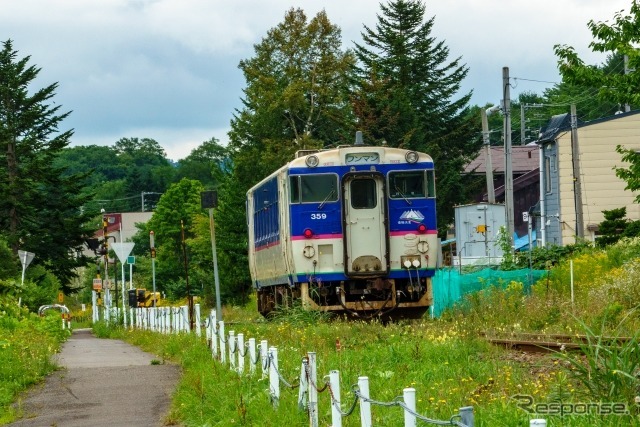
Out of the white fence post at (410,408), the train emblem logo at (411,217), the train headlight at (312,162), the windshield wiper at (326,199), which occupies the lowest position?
the white fence post at (410,408)

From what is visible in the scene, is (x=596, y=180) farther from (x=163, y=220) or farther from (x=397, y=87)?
(x=163, y=220)

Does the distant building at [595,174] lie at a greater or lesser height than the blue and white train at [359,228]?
greater

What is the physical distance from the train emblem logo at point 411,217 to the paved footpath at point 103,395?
5.76 metres

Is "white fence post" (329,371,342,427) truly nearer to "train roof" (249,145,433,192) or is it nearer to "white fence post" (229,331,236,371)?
"white fence post" (229,331,236,371)

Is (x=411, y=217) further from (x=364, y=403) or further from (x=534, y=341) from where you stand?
(x=364, y=403)

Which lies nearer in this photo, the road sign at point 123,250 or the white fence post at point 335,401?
the white fence post at point 335,401

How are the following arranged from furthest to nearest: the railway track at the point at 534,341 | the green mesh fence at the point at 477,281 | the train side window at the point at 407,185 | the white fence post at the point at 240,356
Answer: the green mesh fence at the point at 477,281 → the train side window at the point at 407,185 → the railway track at the point at 534,341 → the white fence post at the point at 240,356

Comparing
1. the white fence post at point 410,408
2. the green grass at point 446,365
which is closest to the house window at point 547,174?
the green grass at point 446,365

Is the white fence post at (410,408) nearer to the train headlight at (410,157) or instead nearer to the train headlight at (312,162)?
the train headlight at (312,162)

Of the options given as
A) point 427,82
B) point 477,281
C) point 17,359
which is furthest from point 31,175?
point 17,359

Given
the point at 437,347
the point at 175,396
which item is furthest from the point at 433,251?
the point at 175,396

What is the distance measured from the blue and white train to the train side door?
0.02 meters

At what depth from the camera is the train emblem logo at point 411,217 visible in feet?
78.4

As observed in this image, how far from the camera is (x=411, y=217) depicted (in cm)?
2397
